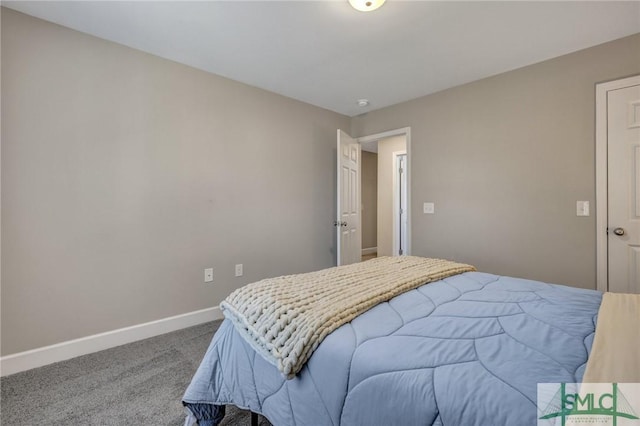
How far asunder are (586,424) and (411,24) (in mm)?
2278

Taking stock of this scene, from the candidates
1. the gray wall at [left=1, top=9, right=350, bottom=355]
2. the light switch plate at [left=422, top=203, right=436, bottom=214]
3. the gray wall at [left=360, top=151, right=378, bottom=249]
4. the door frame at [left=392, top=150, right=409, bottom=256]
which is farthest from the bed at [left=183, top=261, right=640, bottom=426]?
the gray wall at [left=360, top=151, right=378, bottom=249]

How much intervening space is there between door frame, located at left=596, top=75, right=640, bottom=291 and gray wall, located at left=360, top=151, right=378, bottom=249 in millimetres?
4449

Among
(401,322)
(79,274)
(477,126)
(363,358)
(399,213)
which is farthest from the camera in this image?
(399,213)

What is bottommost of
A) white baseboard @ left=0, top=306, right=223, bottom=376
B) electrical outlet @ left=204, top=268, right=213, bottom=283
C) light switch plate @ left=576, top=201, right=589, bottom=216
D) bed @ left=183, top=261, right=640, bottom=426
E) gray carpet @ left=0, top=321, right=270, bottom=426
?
gray carpet @ left=0, top=321, right=270, bottom=426

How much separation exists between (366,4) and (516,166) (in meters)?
1.96

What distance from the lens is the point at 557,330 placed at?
3.08 feet

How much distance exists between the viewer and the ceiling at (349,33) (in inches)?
74.7

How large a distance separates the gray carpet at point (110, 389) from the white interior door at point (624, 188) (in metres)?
2.74

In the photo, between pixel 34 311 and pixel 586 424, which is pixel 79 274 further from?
pixel 586 424

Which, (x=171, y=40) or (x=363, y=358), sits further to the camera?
(x=171, y=40)

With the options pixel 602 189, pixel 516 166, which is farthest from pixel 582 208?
pixel 516 166

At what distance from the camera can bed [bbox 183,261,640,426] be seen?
0.69 meters

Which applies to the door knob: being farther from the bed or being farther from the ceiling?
the ceiling

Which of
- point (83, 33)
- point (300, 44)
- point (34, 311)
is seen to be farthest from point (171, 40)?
point (34, 311)
